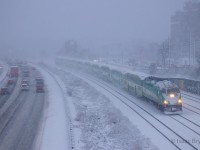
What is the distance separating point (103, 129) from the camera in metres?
29.8

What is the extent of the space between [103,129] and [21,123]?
29.4 feet

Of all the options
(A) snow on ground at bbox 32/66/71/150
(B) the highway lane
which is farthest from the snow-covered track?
(B) the highway lane

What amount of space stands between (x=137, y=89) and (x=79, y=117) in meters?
12.2

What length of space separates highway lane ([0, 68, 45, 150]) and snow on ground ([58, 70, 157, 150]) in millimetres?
3916

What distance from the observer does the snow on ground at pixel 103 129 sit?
24.5 m

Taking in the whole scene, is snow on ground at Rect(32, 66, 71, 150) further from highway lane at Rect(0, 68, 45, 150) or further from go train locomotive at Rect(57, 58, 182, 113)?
go train locomotive at Rect(57, 58, 182, 113)

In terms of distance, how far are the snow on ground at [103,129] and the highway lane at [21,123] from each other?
3.92m

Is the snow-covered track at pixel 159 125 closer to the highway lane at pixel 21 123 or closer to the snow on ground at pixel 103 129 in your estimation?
the snow on ground at pixel 103 129

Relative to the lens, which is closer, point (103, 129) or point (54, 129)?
point (103, 129)

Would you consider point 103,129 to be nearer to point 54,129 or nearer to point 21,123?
point 54,129

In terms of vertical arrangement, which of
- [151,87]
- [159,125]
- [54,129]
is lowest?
[54,129]

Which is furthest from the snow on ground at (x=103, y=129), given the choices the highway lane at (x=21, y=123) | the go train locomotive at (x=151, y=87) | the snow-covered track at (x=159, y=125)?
the go train locomotive at (x=151, y=87)

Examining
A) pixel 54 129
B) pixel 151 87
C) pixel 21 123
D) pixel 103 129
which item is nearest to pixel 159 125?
pixel 103 129

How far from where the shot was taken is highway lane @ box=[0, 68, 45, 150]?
2639 centimetres
